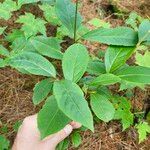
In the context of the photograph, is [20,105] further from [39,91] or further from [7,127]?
[39,91]

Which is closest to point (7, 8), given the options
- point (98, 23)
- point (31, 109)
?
point (98, 23)

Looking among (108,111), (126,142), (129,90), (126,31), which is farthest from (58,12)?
(126,142)

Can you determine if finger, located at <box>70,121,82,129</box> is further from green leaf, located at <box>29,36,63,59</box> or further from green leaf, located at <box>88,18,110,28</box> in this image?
green leaf, located at <box>88,18,110,28</box>


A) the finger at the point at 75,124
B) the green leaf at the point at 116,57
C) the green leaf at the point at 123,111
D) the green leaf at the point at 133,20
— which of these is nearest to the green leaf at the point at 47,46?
the green leaf at the point at 116,57

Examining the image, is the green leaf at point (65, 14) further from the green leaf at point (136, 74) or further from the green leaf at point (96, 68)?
the green leaf at point (136, 74)

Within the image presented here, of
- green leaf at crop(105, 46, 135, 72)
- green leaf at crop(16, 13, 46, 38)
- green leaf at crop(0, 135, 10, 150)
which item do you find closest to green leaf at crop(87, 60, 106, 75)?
green leaf at crop(105, 46, 135, 72)

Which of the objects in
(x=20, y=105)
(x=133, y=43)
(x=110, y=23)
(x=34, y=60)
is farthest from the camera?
(x=110, y=23)

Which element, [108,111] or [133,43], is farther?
[133,43]
